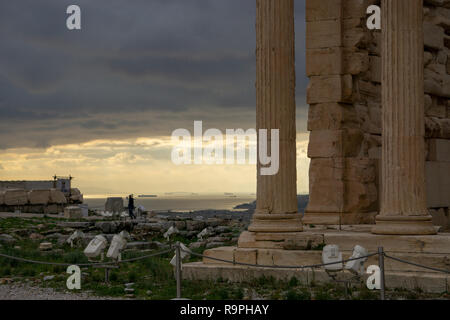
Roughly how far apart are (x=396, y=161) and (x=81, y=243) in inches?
430

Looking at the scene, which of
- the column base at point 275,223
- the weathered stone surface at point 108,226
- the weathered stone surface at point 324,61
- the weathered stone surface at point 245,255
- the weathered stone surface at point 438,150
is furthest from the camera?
the weathered stone surface at point 108,226

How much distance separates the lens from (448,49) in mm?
19953

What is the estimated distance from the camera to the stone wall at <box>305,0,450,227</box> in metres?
16.7

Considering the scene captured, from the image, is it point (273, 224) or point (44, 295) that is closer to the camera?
point (44, 295)

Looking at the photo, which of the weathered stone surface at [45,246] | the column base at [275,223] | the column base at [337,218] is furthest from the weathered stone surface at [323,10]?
the weathered stone surface at [45,246]

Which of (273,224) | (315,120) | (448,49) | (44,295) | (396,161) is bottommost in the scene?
(44,295)

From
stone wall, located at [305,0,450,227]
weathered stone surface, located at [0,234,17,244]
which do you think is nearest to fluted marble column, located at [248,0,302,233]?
stone wall, located at [305,0,450,227]

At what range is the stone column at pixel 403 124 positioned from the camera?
13.5 m

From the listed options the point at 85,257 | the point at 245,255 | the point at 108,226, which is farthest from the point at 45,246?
the point at 245,255

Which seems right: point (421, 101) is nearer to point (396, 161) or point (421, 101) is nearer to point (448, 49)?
point (396, 161)

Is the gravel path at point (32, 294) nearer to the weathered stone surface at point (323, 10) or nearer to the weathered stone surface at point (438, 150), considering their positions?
the weathered stone surface at point (323, 10)
